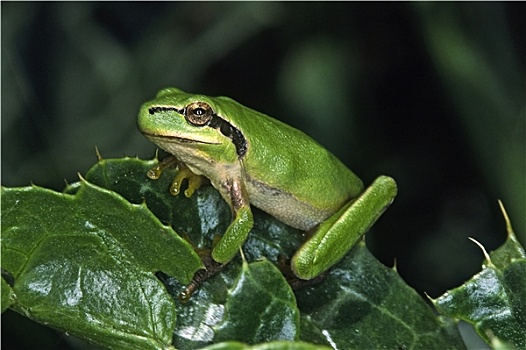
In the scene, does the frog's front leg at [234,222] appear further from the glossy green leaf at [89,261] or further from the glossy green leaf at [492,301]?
the glossy green leaf at [492,301]

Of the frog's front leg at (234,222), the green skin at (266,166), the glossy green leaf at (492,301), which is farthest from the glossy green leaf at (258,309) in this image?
the green skin at (266,166)

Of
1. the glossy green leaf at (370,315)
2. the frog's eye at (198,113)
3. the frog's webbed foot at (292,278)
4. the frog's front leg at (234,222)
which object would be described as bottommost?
the frog's webbed foot at (292,278)

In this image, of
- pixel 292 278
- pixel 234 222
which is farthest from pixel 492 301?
pixel 234 222

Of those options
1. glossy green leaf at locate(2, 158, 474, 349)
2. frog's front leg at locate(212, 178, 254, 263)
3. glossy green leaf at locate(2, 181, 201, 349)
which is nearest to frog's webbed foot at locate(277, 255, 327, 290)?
glossy green leaf at locate(2, 158, 474, 349)

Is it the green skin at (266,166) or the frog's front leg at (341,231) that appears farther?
the green skin at (266,166)

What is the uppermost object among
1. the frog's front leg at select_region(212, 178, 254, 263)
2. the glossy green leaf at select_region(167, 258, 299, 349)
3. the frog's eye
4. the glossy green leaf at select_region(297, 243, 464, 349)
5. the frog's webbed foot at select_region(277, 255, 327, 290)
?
the frog's eye

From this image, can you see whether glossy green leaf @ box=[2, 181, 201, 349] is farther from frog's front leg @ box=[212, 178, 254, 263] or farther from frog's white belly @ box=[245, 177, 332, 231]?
frog's white belly @ box=[245, 177, 332, 231]

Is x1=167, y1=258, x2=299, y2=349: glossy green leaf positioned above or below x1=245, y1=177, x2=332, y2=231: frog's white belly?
above

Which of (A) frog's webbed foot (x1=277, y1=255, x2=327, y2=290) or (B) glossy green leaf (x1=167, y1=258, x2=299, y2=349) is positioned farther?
(A) frog's webbed foot (x1=277, y1=255, x2=327, y2=290)
